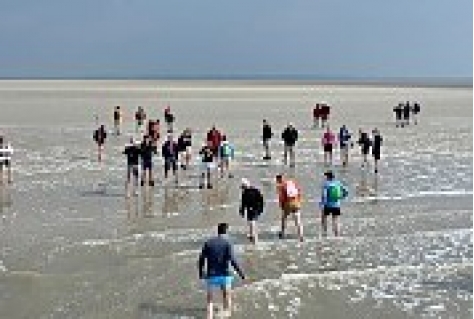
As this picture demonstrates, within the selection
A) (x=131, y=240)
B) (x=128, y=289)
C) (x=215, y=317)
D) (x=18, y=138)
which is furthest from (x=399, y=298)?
(x=18, y=138)

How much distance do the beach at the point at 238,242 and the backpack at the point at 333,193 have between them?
0.81 m

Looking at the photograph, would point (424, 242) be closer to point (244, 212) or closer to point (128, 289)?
point (244, 212)

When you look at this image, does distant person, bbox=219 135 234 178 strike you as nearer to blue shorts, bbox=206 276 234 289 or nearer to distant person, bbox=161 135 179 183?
distant person, bbox=161 135 179 183

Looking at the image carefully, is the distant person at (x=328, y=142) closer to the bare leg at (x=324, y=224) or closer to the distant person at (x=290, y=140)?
the distant person at (x=290, y=140)

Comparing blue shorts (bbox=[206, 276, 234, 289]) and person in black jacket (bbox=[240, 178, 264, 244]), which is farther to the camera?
person in black jacket (bbox=[240, 178, 264, 244])

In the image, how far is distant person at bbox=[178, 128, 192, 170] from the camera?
85.1 feet

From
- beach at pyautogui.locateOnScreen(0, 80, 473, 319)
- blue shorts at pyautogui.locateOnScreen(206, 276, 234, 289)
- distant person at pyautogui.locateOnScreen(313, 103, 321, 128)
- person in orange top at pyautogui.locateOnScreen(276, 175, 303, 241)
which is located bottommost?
beach at pyautogui.locateOnScreen(0, 80, 473, 319)

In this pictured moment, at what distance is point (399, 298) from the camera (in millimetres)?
13227

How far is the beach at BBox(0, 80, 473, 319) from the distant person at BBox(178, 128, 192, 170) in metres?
0.40

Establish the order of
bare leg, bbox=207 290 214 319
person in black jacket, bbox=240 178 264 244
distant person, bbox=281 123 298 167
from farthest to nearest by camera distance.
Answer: distant person, bbox=281 123 298 167
person in black jacket, bbox=240 178 264 244
bare leg, bbox=207 290 214 319

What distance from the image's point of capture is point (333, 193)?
1733cm

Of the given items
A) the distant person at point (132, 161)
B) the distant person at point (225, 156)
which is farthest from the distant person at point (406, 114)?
the distant person at point (132, 161)

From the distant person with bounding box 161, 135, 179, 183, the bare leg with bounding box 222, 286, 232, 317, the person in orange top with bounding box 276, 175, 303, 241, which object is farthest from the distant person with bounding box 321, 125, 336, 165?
the bare leg with bounding box 222, 286, 232, 317

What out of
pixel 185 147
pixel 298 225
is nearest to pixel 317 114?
pixel 185 147
